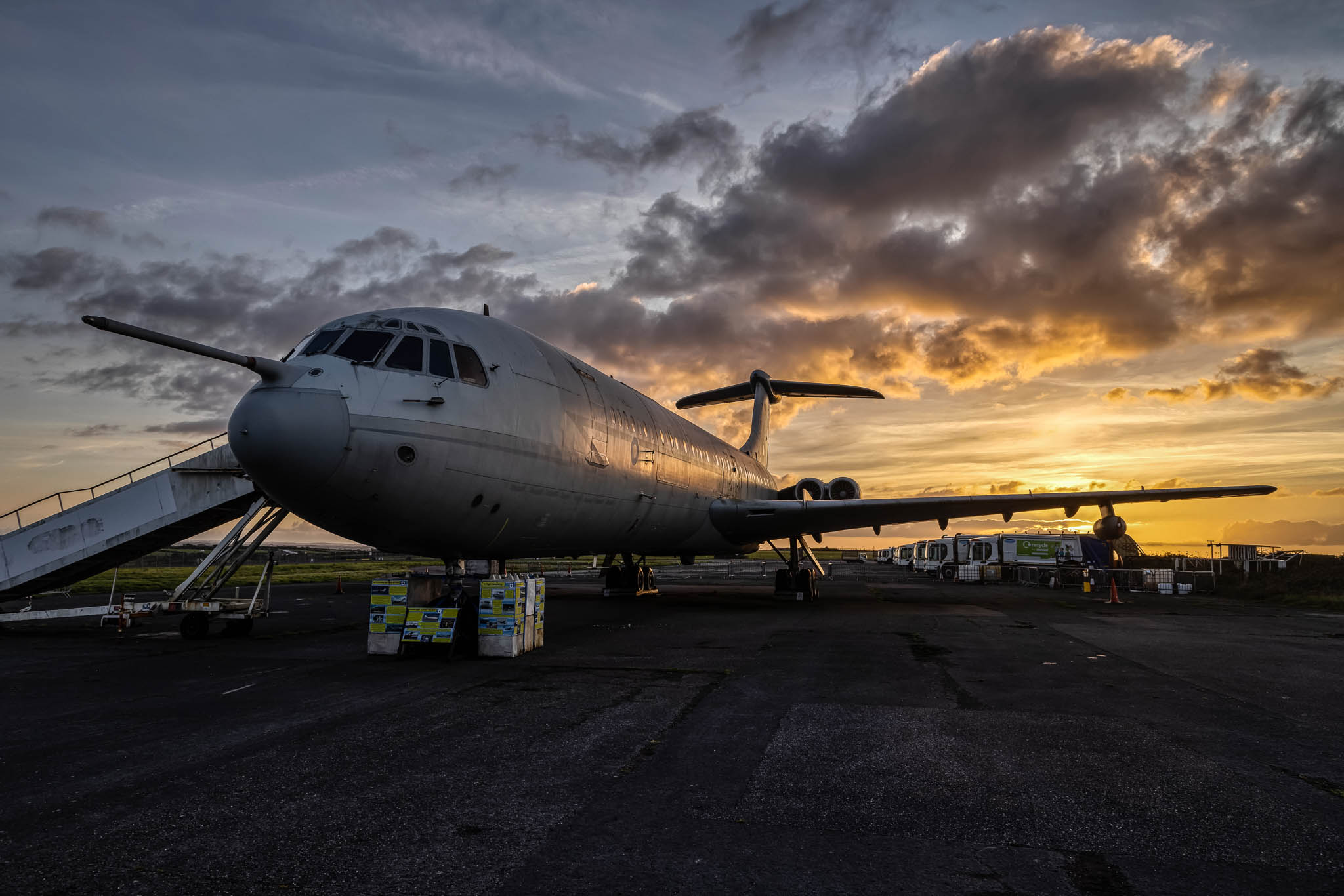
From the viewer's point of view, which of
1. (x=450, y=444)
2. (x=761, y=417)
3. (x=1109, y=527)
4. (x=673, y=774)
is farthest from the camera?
(x=761, y=417)

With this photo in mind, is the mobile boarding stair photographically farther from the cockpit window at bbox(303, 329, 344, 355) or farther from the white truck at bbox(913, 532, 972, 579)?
the white truck at bbox(913, 532, 972, 579)

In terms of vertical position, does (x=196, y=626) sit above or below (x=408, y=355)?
below

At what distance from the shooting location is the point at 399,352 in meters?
9.02

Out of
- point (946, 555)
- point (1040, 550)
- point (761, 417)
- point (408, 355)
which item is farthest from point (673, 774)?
point (946, 555)

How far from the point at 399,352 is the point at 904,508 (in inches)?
583

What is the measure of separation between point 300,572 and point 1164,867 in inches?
2048

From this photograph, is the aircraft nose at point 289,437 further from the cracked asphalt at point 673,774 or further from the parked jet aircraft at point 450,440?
the cracked asphalt at point 673,774

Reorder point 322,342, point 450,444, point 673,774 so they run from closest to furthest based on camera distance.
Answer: point 673,774, point 450,444, point 322,342

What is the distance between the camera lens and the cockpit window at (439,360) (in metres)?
9.20

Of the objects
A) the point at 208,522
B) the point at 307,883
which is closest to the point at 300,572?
the point at 208,522

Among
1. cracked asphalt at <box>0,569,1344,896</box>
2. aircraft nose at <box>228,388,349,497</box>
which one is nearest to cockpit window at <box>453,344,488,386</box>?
aircraft nose at <box>228,388,349,497</box>

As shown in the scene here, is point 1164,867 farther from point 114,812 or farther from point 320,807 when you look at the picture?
point 114,812

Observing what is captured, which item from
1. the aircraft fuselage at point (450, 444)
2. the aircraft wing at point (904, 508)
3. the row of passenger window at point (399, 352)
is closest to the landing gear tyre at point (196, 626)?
the aircraft fuselage at point (450, 444)

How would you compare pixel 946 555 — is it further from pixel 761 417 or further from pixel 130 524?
pixel 130 524
